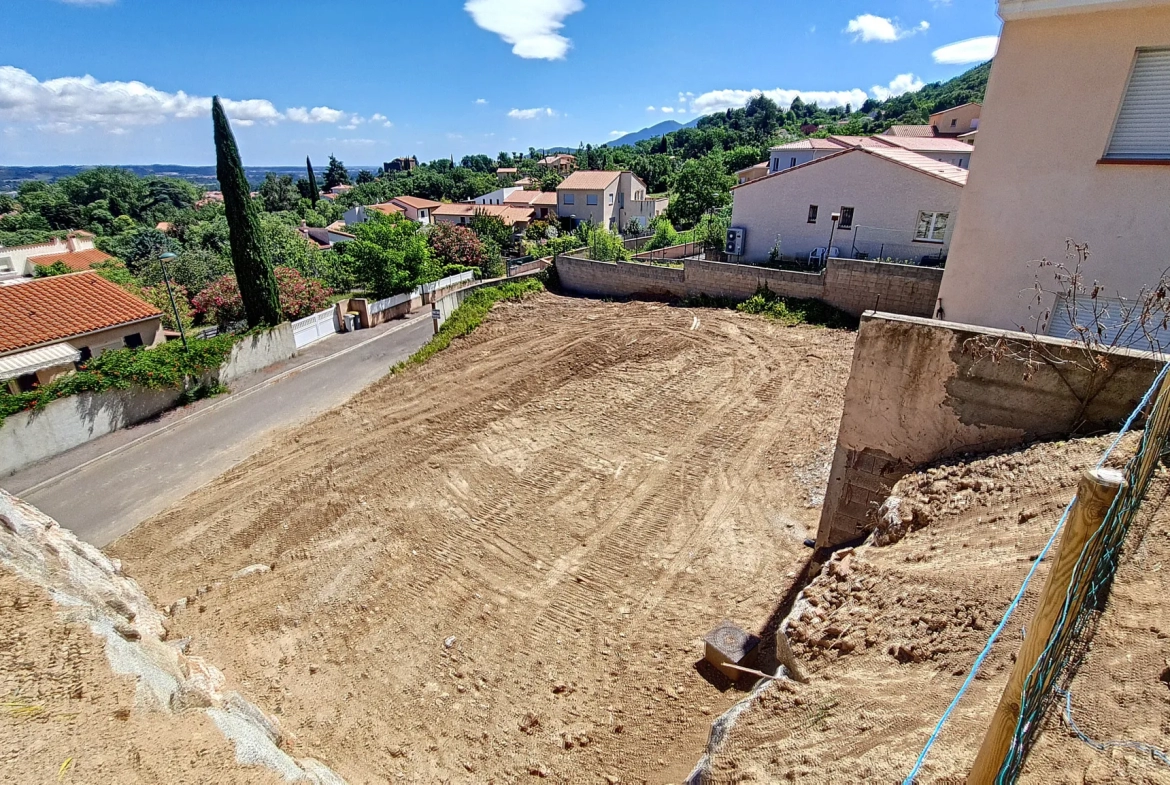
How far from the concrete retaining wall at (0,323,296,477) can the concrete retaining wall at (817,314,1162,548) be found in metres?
18.1

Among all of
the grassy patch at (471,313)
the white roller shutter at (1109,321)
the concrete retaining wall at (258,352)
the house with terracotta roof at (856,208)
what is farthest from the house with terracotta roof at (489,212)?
the white roller shutter at (1109,321)

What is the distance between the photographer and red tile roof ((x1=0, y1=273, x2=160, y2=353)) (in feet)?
52.0

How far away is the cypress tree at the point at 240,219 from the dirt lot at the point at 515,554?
A: 735 centimetres

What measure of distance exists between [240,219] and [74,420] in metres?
8.65

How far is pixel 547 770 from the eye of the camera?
227 inches

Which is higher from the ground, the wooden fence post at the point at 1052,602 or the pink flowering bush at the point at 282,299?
the wooden fence post at the point at 1052,602

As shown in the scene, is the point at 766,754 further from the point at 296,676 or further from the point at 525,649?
the point at 296,676

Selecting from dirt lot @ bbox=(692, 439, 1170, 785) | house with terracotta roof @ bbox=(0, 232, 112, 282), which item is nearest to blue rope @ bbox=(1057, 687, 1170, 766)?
dirt lot @ bbox=(692, 439, 1170, 785)

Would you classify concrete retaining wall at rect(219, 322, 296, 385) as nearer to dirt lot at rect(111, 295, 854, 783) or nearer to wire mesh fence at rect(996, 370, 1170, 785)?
dirt lot at rect(111, 295, 854, 783)

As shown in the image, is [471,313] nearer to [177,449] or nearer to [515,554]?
[177,449]

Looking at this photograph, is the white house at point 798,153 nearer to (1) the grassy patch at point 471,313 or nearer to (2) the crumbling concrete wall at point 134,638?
(1) the grassy patch at point 471,313

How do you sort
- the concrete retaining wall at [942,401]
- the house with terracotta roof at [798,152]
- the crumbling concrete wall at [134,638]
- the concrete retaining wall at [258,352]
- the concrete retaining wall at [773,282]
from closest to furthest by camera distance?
the crumbling concrete wall at [134,638] → the concrete retaining wall at [942,401] → the concrete retaining wall at [773,282] → the concrete retaining wall at [258,352] → the house with terracotta roof at [798,152]

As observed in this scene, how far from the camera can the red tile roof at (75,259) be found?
38.8m

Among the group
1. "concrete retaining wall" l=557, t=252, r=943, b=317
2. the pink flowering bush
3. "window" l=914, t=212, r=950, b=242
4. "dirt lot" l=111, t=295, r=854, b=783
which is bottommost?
"dirt lot" l=111, t=295, r=854, b=783
